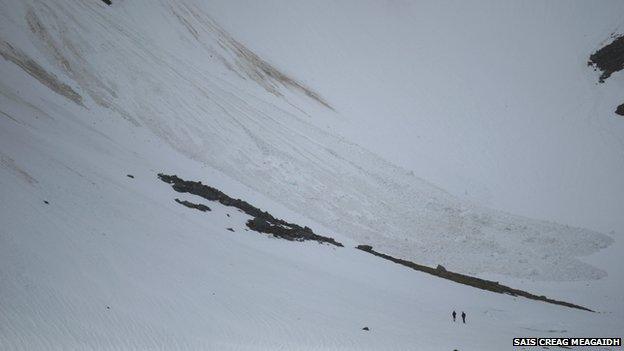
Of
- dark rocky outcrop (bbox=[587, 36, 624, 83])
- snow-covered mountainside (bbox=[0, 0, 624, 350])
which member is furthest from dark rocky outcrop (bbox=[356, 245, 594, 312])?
dark rocky outcrop (bbox=[587, 36, 624, 83])

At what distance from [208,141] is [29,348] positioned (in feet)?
66.0

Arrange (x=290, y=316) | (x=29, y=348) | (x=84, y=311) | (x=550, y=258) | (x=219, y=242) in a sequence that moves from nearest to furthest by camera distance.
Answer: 1. (x=29, y=348)
2. (x=84, y=311)
3. (x=290, y=316)
4. (x=219, y=242)
5. (x=550, y=258)

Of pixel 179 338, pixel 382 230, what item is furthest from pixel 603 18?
pixel 179 338

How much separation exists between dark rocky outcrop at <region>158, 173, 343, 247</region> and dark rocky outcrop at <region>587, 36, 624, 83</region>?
3575 centimetres

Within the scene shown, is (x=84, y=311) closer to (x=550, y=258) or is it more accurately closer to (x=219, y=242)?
(x=219, y=242)

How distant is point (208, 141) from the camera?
27.6 meters

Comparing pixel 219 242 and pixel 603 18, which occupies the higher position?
pixel 603 18

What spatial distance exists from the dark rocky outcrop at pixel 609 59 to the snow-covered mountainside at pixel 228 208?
43.4 inches

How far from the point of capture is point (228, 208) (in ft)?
71.4

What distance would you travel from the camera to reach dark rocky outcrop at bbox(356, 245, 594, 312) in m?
20.9

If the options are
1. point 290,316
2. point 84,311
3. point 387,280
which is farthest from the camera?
point 387,280

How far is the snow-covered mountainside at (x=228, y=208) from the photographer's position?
37.4ft

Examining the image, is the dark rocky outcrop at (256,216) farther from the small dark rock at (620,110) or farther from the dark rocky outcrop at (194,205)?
the small dark rock at (620,110)

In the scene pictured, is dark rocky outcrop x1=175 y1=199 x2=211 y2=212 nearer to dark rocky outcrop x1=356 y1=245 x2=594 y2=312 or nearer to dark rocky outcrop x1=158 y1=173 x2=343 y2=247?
dark rocky outcrop x1=158 y1=173 x2=343 y2=247
